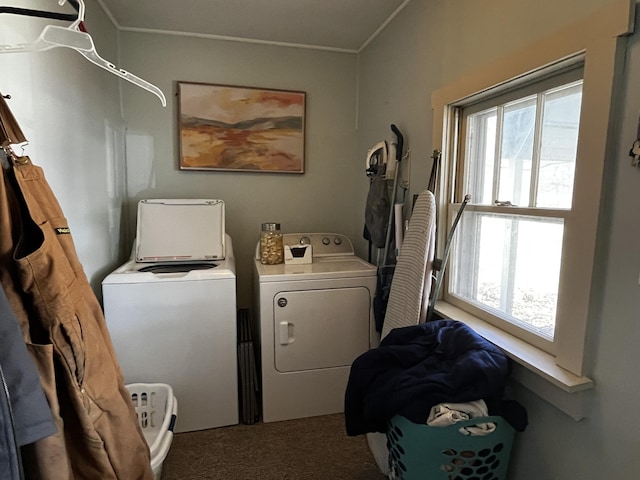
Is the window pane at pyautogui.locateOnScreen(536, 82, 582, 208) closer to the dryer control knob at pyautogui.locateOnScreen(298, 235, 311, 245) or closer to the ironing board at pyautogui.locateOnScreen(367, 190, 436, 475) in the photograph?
the ironing board at pyautogui.locateOnScreen(367, 190, 436, 475)

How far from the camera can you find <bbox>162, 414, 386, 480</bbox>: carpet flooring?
1802 mm

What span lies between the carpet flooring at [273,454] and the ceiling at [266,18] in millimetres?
2444

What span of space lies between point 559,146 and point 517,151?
0.66ft

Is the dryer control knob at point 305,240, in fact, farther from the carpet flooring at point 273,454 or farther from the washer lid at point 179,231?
the carpet flooring at point 273,454

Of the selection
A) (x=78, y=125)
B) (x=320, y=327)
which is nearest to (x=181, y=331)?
(x=320, y=327)

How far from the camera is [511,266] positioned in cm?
153

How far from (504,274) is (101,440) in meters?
1.54

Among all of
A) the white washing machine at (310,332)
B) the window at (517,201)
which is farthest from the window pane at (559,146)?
the white washing machine at (310,332)

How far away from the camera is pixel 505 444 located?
127cm

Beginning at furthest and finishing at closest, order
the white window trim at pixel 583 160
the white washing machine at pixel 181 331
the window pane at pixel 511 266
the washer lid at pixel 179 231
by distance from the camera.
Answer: the washer lid at pixel 179 231 < the white washing machine at pixel 181 331 < the window pane at pixel 511 266 < the white window trim at pixel 583 160

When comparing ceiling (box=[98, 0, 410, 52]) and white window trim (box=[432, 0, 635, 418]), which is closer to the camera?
white window trim (box=[432, 0, 635, 418])

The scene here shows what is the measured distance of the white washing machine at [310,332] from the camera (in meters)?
2.12

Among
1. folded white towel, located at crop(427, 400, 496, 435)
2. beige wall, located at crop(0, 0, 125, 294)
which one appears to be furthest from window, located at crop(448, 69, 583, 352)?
beige wall, located at crop(0, 0, 125, 294)

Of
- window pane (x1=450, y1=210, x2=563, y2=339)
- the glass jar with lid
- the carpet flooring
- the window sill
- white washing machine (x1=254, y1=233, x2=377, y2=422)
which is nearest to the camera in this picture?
the window sill
